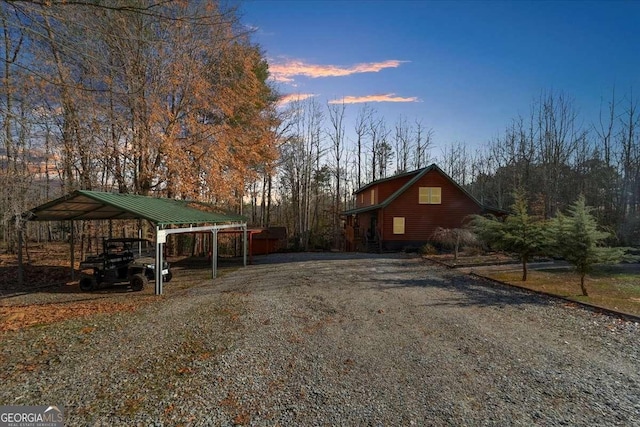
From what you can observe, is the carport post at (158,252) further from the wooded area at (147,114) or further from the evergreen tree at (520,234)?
Result: the evergreen tree at (520,234)

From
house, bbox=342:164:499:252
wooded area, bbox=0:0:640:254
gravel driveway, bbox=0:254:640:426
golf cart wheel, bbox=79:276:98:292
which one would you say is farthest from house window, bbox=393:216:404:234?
golf cart wheel, bbox=79:276:98:292

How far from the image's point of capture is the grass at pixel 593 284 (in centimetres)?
761

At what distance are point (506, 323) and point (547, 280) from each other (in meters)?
5.56

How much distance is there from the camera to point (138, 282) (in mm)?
9461

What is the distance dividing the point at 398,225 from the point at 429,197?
9.23 feet

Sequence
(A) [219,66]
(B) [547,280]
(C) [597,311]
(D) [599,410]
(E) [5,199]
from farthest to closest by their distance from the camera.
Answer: (A) [219,66] < (B) [547,280] < (E) [5,199] < (C) [597,311] < (D) [599,410]

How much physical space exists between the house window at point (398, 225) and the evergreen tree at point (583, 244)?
508 inches

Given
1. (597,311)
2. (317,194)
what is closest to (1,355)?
(597,311)

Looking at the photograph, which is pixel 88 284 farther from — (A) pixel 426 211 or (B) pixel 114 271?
(A) pixel 426 211

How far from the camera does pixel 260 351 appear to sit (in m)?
4.76

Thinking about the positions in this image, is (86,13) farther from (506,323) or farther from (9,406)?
(506,323)

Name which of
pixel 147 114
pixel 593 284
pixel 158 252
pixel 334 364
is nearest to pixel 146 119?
pixel 147 114

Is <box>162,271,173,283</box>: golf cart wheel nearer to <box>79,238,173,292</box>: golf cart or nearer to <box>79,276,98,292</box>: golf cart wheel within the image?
<box>79,238,173,292</box>: golf cart

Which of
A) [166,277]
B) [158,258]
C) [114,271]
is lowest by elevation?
[166,277]
